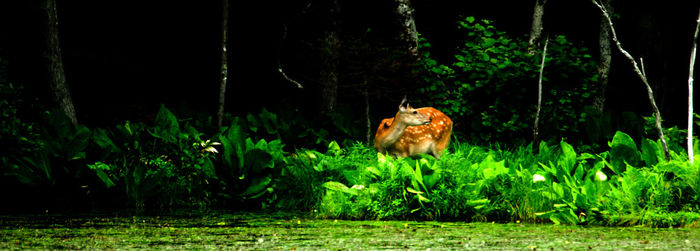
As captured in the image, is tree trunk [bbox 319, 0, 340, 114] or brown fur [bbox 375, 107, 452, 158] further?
tree trunk [bbox 319, 0, 340, 114]

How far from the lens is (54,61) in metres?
12.6

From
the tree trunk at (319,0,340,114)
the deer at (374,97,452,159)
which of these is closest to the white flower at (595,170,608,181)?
the deer at (374,97,452,159)

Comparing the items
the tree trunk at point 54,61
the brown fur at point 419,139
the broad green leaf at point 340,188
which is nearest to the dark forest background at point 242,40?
the tree trunk at point 54,61

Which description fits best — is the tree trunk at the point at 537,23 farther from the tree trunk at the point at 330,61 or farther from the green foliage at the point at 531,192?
the green foliage at the point at 531,192

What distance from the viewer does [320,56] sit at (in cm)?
1311

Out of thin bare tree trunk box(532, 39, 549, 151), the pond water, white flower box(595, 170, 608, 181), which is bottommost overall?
the pond water

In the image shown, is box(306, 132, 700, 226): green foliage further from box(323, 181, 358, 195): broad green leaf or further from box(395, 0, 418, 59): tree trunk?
box(395, 0, 418, 59): tree trunk

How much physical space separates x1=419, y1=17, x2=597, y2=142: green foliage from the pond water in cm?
497

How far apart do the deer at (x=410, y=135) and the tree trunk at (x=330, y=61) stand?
294 centimetres

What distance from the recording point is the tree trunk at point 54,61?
12.4 metres

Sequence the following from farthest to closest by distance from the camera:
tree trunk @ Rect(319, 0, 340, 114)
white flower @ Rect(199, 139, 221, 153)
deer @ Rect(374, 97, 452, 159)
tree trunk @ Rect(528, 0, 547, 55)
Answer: tree trunk @ Rect(528, 0, 547, 55), tree trunk @ Rect(319, 0, 340, 114), white flower @ Rect(199, 139, 221, 153), deer @ Rect(374, 97, 452, 159)

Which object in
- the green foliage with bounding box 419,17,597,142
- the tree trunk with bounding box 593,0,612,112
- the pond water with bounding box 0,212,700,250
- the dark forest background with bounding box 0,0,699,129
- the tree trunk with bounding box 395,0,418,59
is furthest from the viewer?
the dark forest background with bounding box 0,0,699,129

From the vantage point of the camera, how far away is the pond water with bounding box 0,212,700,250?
6.15m

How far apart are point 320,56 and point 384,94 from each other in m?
1.19
